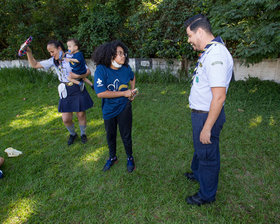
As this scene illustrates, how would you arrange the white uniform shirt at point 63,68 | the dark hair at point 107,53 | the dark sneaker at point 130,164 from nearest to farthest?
the dark hair at point 107,53 < the dark sneaker at point 130,164 < the white uniform shirt at point 63,68

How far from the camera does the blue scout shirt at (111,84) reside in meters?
2.38

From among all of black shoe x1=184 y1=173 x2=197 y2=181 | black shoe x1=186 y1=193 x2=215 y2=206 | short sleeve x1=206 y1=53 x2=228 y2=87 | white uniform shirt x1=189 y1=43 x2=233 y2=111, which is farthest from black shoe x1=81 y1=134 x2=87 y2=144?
short sleeve x1=206 y1=53 x2=228 y2=87

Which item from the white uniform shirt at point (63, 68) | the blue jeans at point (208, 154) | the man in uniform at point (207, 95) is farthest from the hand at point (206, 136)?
the white uniform shirt at point (63, 68)

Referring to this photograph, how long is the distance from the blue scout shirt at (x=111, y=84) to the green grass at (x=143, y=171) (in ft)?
3.22

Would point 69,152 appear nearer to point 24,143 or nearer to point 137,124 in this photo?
point 24,143

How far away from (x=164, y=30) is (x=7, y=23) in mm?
6786

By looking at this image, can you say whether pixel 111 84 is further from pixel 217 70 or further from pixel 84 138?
pixel 84 138

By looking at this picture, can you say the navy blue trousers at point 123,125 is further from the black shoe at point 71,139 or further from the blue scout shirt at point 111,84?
the black shoe at point 71,139

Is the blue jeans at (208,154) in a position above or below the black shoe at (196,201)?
above

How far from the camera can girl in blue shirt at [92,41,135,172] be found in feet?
7.76

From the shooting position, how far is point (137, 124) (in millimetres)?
4242

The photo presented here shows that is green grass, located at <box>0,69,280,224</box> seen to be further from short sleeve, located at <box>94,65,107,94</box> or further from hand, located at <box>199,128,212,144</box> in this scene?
short sleeve, located at <box>94,65,107,94</box>

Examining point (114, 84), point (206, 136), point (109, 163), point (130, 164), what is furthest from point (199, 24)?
point (109, 163)

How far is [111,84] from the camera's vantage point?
8.02ft
